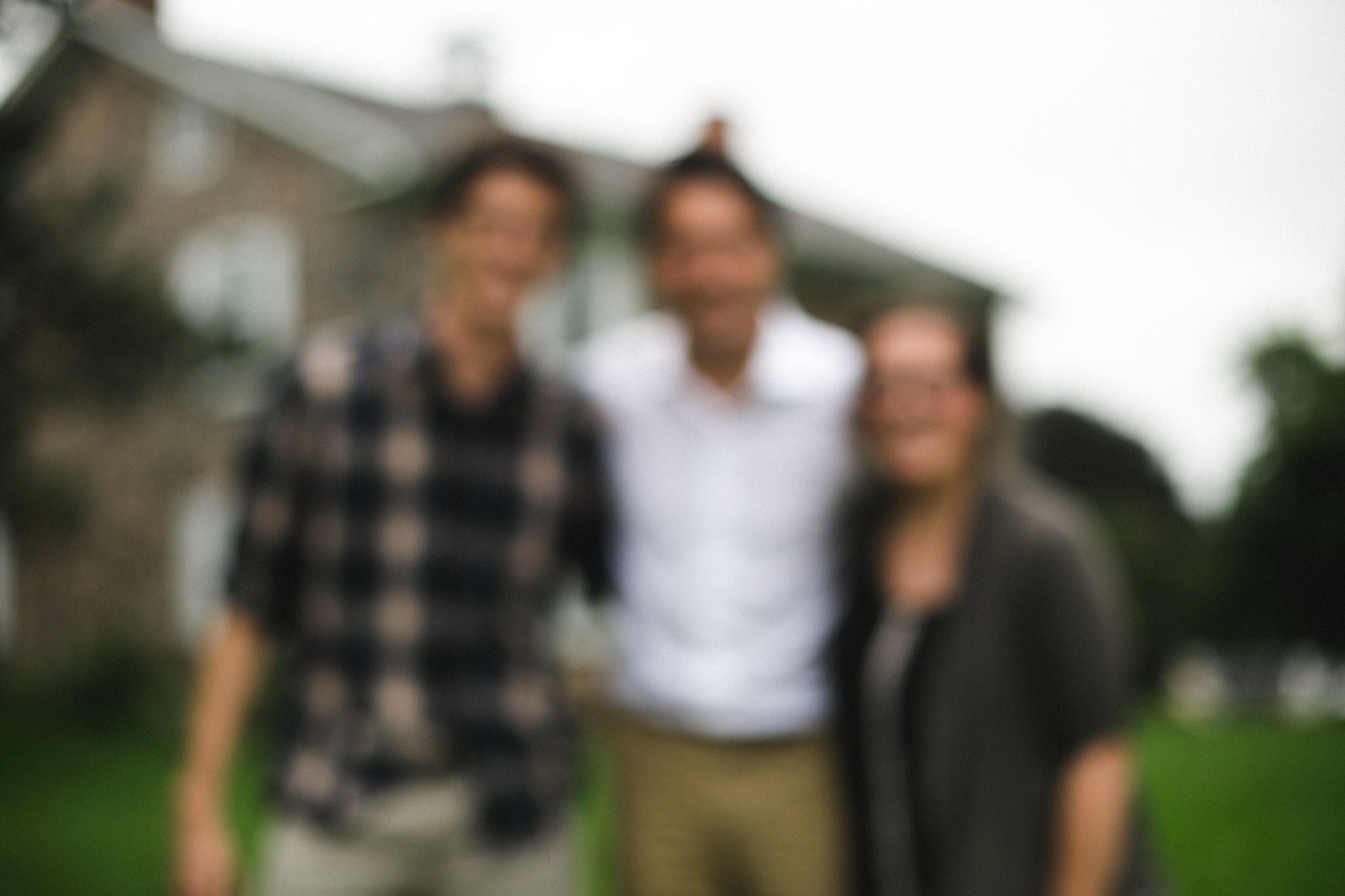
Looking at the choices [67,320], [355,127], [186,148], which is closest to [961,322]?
[67,320]

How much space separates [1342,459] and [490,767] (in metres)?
11.5

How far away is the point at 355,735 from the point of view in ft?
7.63

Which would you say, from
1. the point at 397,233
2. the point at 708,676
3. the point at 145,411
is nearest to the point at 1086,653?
the point at 708,676

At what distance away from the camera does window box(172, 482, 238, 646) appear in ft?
49.5

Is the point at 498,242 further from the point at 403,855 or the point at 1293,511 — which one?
the point at 1293,511

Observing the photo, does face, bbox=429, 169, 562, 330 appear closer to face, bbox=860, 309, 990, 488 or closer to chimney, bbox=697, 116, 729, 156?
chimney, bbox=697, 116, 729, 156

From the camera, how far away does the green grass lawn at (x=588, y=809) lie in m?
6.26

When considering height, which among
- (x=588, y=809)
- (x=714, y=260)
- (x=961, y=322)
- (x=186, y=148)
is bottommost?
(x=588, y=809)


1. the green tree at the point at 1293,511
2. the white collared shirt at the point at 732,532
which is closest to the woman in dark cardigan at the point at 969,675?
the white collared shirt at the point at 732,532

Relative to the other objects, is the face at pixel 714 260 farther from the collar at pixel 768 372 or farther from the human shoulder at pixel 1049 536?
the human shoulder at pixel 1049 536

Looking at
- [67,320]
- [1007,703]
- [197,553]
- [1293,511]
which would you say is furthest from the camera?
[197,553]

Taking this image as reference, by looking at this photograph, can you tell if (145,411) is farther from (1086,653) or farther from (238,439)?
(1086,653)

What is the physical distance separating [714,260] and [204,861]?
1.38 m

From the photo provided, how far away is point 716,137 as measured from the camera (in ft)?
8.57
